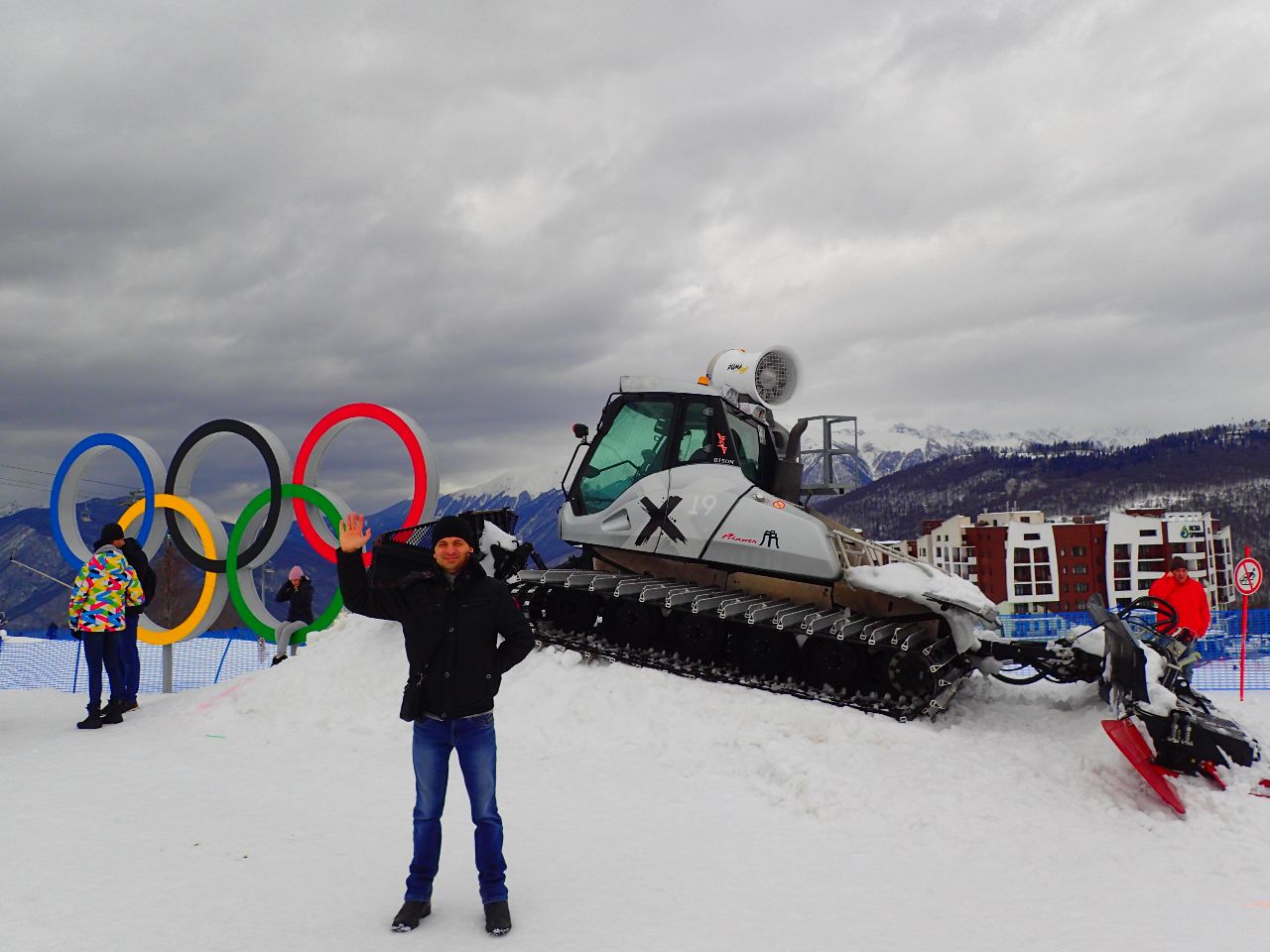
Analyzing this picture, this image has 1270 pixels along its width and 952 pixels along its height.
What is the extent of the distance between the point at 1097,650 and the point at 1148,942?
4.32 metres

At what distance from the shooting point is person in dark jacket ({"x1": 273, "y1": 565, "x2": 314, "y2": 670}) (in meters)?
13.0

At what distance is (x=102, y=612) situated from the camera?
927 cm

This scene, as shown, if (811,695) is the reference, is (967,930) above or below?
below

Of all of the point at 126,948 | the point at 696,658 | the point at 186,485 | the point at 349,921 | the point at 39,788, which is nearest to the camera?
the point at 126,948

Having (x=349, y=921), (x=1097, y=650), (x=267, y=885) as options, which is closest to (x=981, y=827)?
(x=1097, y=650)

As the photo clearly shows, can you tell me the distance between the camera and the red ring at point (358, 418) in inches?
484

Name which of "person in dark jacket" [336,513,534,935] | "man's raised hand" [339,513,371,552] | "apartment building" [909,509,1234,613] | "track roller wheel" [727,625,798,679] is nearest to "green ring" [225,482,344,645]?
"track roller wheel" [727,625,798,679]

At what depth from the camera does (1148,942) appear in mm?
4469

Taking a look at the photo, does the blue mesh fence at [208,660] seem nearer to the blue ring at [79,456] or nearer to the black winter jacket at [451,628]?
the blue ring at [79,456]

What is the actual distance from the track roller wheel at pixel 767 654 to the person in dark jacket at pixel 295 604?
7.29 m

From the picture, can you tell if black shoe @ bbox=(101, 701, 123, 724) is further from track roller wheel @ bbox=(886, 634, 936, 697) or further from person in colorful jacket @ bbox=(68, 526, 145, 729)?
track roller wheel @ bbox=(886, 634, 936, 697)

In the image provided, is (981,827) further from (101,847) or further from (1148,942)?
(101,847)

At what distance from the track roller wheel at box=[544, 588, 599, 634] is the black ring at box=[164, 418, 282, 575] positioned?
590 centimetres

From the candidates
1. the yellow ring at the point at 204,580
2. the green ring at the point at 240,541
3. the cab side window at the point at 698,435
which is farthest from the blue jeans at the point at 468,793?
the yellow ring at the point at 204,580
